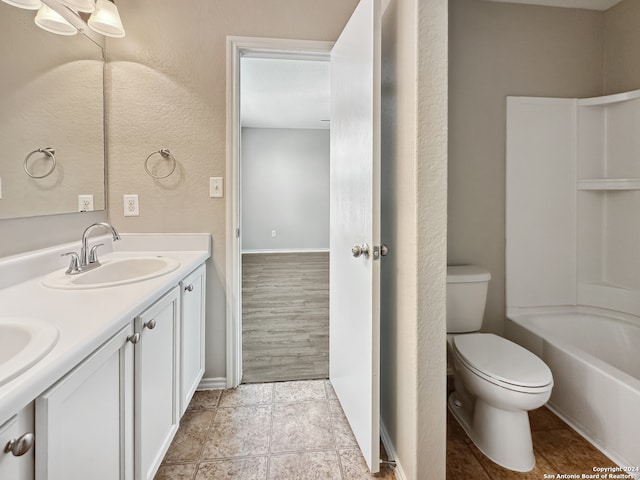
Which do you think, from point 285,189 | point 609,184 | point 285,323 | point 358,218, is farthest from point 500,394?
point 285,189

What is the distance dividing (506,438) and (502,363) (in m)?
0.30

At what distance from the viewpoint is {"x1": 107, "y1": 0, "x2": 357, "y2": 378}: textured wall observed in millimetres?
1977

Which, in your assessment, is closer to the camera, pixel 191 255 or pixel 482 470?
pixel 482 470

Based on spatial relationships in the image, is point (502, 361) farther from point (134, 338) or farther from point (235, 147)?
point (235, 147)

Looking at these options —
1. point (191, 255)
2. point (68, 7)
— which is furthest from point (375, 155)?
point (68, 7)

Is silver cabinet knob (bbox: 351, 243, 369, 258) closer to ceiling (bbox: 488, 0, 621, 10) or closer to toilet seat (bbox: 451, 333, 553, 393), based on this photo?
toilet seat (bbox: 451, 333, 553, 393)

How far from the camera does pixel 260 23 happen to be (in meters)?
2.03

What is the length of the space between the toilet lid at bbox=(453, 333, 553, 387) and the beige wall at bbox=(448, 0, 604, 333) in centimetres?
52

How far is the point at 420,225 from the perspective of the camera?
4.01 ft

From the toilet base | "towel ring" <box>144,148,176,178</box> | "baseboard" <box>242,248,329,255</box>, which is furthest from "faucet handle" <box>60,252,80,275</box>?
"baseboard" <box>242,248,329,255</box>

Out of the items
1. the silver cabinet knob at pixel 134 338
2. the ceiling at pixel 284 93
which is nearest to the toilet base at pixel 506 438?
the silver cabinet knob at pixel 134 338

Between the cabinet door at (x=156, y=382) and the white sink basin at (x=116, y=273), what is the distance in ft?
0.46

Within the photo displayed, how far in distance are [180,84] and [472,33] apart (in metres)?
1.75

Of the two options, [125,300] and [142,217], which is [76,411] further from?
[142,217]
